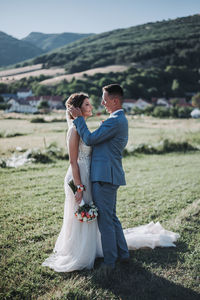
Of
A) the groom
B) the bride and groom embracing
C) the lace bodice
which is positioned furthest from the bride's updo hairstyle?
the lace bodice

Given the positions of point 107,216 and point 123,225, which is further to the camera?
point 123,225

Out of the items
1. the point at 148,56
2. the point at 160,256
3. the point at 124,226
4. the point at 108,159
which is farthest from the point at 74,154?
the point at 148,56

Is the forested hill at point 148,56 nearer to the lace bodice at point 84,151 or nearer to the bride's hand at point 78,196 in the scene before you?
Answer: the lace bodice at point 84,151

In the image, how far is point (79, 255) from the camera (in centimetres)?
364

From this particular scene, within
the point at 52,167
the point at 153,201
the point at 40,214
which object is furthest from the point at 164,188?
the point at 52,167

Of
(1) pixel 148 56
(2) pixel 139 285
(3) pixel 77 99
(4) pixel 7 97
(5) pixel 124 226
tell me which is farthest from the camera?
(1) pixel 148 56

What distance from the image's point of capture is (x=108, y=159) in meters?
3.40

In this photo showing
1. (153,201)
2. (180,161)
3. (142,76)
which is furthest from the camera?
(142,76)

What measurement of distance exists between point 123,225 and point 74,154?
263 centimetres

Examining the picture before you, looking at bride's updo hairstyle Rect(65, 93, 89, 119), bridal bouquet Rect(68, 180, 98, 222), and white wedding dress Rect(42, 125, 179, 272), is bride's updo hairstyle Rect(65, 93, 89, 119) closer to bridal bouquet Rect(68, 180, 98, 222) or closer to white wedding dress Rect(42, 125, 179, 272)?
white wedding dress Rect(42, 125, 179, 272)

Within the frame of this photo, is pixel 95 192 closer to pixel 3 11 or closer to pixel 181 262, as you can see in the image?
pixel 181 262

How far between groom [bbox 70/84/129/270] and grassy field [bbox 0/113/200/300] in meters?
0.51

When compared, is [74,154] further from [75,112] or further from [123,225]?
[123,225]

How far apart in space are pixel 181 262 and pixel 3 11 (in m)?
13.1
